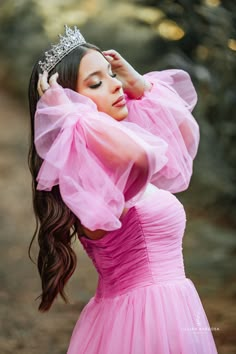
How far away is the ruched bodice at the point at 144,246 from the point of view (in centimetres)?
148

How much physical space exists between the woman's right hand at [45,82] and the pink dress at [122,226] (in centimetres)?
2

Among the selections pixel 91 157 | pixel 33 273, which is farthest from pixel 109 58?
pixel 33 273

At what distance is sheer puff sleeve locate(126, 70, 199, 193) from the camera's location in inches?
65.0

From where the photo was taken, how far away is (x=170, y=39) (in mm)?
2143

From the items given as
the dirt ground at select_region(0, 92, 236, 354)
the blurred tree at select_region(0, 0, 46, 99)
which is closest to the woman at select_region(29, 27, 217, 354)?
the dirt ground at select_region(0, 92, 236, 354)

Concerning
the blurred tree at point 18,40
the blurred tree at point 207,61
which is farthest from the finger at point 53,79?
the blurred tree at point 207,61

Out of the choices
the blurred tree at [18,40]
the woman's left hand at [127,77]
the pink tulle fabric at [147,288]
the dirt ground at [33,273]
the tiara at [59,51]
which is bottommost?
the dirt ground at [33,273]

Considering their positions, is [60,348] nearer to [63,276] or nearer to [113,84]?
[63,276]

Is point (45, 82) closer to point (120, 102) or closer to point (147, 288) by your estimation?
point (120, 102)

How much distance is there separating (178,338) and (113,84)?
0.56 metres

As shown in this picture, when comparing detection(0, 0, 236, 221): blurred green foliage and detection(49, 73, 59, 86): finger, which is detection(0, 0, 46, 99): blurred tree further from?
detection(49, 73, 59, 86): finger

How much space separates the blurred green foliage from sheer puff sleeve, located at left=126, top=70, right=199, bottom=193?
395 mm

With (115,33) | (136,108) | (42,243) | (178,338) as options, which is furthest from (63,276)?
(115,33)

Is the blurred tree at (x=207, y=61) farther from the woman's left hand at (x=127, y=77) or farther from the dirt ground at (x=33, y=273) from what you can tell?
the woman's left hand at (x=127, y=77)
